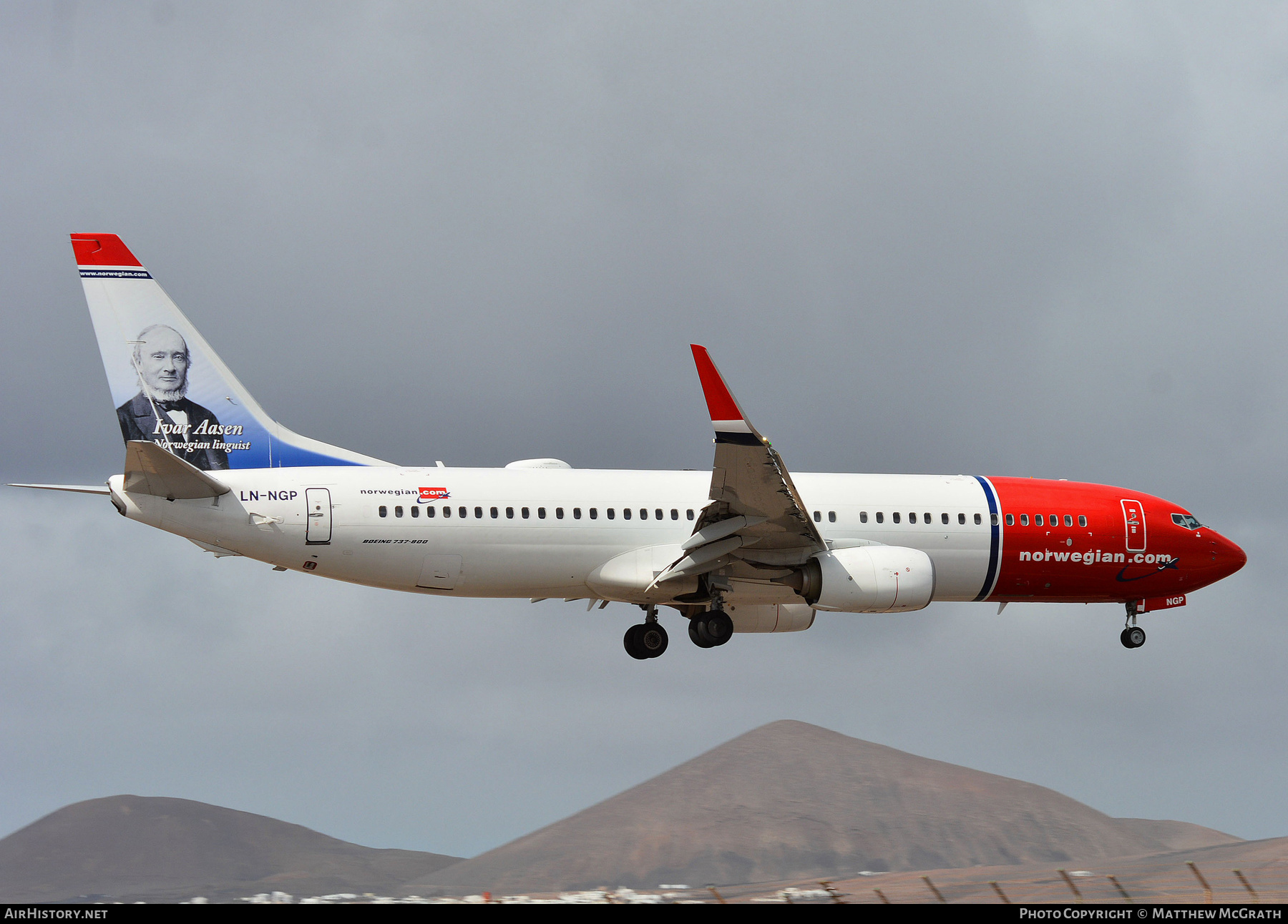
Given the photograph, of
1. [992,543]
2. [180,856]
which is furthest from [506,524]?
[180,856]

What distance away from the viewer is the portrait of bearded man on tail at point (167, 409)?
103ft

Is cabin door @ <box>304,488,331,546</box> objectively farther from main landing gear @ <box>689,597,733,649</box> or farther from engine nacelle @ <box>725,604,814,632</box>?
engine nacelle @ <box>725,604,814,632</box>

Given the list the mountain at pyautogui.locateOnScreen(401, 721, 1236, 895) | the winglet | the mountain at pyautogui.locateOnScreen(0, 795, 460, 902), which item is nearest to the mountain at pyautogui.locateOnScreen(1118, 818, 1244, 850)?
the mountain at pyautogui.locateOnScreen(401, 721, 1236, 895)

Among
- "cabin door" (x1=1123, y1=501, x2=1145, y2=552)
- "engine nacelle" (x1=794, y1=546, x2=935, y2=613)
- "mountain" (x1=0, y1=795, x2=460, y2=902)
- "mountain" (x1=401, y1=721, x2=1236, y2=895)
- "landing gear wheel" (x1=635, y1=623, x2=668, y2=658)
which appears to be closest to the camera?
"engine nacelle" (x1=794, y1=546, x2=935, y2=613)

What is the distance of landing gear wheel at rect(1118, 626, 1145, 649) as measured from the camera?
37.8 metres

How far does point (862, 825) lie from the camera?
112m

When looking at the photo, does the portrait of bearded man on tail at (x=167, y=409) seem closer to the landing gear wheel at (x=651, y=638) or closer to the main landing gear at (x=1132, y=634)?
the landing gear wheel at (x=651, y=638)

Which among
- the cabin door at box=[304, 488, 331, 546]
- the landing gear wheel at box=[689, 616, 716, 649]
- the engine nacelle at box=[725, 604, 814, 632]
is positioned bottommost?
the landing gear wheel at box=[689, 616, 716, 649]

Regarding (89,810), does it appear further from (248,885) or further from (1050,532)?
(1050,532)

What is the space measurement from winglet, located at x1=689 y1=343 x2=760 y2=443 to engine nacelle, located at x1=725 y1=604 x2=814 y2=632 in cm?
946


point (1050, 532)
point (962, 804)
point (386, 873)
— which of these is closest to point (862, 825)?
point (962, 804)

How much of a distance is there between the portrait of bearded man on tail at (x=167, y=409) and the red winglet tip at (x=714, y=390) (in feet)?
36.7

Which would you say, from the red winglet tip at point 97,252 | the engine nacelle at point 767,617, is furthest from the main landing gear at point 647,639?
the red winglet tip at point 97,252

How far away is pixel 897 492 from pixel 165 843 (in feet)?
302
